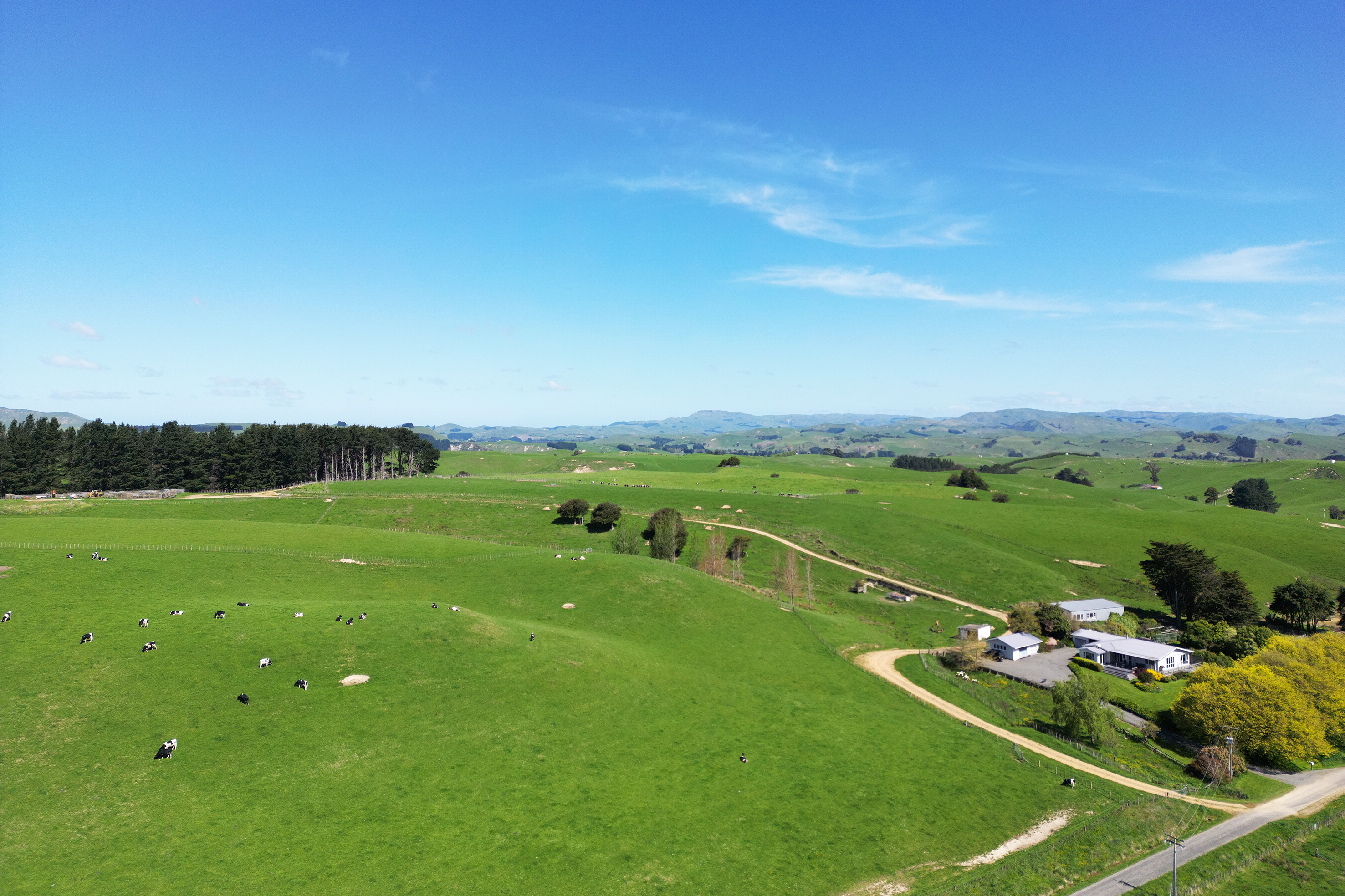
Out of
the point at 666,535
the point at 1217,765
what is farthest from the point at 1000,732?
the point at 666,535

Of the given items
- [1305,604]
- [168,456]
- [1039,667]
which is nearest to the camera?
[1039,667]

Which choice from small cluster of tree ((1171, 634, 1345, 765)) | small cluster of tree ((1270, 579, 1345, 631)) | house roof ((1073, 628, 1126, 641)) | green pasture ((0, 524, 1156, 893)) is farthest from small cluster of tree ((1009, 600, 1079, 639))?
green pasture ((0, 524, 1156, 893))

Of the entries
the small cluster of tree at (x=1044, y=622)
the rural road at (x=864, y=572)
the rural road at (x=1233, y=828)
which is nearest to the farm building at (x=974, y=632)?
the small cluster of tree at (x=1044, y=622)

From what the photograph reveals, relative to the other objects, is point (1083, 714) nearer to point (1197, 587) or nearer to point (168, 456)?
point (1197, 587)

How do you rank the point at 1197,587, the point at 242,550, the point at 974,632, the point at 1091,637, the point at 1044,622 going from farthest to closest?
1. the point at 1197,587
2. the point at 1044,622
3. the point at 974,632
4. the point at 1091,637
5. the point at 242,550

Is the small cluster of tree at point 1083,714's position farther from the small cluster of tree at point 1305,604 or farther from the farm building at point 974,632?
the small cluster of tree at point 1305,604

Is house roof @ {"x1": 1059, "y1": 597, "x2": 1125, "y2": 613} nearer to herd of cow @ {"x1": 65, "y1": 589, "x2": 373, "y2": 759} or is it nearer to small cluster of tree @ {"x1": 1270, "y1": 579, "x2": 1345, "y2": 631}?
small cluster of tree @ {"x1": 1270, "y1": 579, "x2": 1345, "y2": 631}
